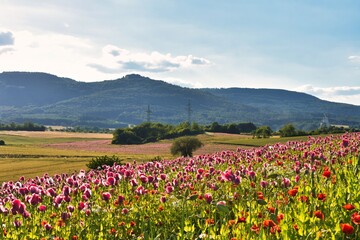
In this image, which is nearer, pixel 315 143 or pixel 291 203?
pixel 291 203

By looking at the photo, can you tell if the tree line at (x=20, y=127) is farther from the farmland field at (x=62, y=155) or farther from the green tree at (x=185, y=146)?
the green tree at (x=185, y=146)

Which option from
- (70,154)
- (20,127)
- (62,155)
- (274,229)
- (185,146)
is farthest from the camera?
(20,127)

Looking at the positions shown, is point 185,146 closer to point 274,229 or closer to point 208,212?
point 208,212

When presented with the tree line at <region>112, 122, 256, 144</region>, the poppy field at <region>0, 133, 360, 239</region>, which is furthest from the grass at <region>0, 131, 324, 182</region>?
the poppy field at <region>0, 133, 360, 239</region>

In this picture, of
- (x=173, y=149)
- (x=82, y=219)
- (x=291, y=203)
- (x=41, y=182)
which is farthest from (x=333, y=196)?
(x=173, y=149)

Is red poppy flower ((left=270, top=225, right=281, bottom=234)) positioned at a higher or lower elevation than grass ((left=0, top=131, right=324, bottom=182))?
higher

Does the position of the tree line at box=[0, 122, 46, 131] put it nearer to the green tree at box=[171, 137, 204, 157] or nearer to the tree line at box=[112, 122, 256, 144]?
the tree line at box=[112, 122, 256, 144]

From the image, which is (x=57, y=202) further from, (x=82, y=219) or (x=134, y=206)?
(x=134, y=206)

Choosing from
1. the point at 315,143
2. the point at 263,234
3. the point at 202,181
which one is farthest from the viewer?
the point at 315,143

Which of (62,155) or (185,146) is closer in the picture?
(185,146)

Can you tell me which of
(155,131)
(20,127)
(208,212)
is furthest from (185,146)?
(20,127)

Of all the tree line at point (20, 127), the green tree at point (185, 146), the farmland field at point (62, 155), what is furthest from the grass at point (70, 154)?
the tree line at point (20, 127)

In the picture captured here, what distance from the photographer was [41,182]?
13.9 m

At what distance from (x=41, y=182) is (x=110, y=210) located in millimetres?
6212
